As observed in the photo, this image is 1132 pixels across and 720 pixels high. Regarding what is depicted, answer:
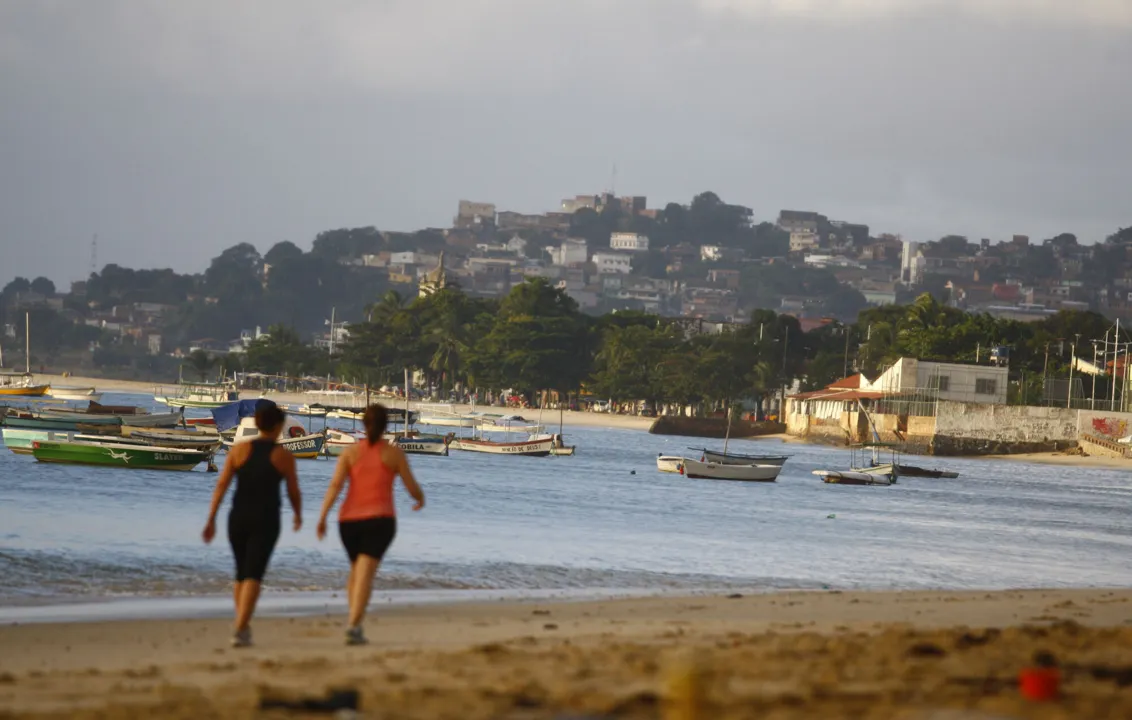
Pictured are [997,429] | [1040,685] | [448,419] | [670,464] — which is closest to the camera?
[1040,685]

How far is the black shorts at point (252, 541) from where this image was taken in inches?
464

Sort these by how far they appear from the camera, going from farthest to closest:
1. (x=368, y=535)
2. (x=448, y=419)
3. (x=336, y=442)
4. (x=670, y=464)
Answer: (x=448, y=419) < (x=336, y=442) < (x=670, y=464) < (x=368, y=535)

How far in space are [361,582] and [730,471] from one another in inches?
2104

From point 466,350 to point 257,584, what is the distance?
15829 cm

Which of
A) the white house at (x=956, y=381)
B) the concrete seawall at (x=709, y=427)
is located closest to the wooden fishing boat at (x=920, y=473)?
the white house at (x=956, y=381)

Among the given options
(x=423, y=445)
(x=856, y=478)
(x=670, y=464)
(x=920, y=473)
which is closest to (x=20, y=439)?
(x=423, y=445)

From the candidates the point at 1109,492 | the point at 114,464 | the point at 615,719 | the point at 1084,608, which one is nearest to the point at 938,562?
the point at 1084,608

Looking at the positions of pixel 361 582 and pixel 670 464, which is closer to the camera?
pixel 361 582

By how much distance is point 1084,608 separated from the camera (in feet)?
56.6

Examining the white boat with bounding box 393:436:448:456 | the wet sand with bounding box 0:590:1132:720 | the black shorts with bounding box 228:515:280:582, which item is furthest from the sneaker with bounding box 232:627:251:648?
the white boat with bounding box 393:436:448:456

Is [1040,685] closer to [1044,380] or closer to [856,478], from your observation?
[856,478]

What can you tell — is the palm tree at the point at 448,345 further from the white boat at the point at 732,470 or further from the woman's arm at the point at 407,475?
the woman's arm at the point at 407,475

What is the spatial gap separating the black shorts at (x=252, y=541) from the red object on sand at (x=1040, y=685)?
5388mm

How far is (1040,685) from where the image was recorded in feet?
30.6
